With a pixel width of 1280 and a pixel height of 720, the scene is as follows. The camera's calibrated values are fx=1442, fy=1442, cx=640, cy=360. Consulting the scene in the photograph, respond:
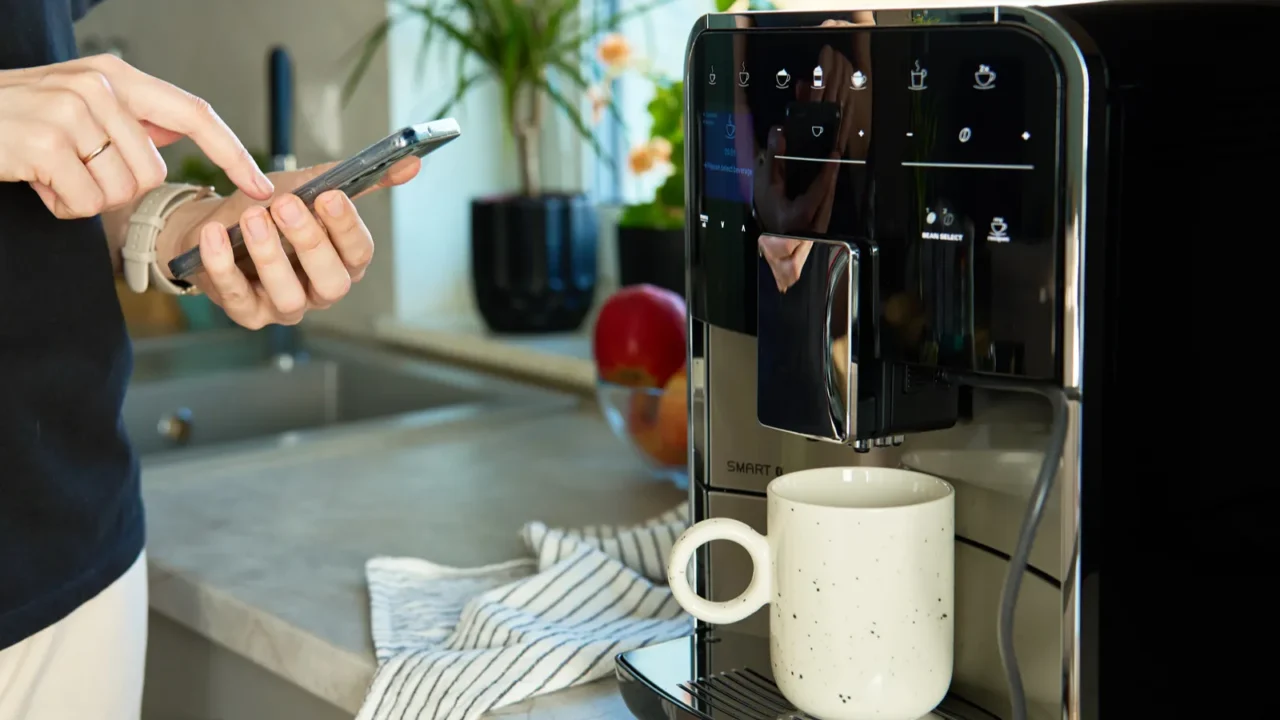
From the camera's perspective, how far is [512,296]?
5.40ft

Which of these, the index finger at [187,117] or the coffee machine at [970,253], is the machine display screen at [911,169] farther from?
the index finger at [187,117]

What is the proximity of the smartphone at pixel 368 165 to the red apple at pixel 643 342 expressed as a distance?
1.39ft

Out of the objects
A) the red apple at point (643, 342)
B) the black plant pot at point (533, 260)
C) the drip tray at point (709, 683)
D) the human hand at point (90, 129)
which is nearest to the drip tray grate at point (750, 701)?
the drip tray at point (709, 683)

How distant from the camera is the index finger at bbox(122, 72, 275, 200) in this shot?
61cm

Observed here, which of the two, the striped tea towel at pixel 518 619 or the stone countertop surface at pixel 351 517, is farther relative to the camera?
the stone countertop surface at pixel 351 517

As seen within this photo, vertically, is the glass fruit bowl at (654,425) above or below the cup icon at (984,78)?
below

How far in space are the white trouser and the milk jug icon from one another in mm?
509

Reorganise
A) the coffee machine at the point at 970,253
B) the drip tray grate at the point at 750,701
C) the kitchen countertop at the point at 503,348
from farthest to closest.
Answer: the kitchen countertop at the point at 503,348 < the drip tray grate at the point at 750,701 < the coffee machine at the point at 970,253

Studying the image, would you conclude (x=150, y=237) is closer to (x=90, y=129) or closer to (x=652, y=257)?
(x=90, y=129)

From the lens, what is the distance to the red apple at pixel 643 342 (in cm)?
113

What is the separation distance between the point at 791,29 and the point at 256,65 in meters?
1.60

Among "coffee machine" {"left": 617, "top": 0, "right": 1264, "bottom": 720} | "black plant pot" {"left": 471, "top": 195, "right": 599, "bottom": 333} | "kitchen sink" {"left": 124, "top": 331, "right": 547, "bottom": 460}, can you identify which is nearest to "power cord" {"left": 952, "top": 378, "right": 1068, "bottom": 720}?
"coffee machine" {"left": 617, "top": 0, "right": 1264, "bottom": 720}

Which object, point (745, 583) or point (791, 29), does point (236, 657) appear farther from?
point (791, 29)

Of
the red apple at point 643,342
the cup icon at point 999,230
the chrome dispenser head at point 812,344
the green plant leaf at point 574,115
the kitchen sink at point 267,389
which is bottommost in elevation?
the kitchen sink at point 267,389
